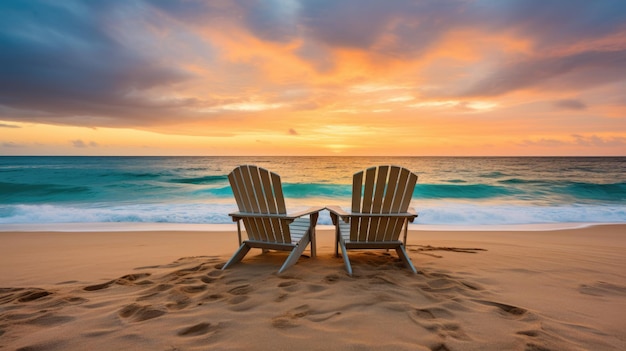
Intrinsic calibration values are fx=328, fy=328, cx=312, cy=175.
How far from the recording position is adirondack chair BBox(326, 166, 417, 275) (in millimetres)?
3656

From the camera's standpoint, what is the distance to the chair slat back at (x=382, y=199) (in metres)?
3.68

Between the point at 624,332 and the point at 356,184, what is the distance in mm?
2338

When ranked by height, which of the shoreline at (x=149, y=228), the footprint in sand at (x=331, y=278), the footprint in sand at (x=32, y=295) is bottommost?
the shoreline at (x=149, y=228)

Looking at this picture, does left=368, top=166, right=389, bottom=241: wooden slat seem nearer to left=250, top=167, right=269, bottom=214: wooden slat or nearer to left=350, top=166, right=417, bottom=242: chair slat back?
left=350, top=166, right=417, bottom=242: chair slat back

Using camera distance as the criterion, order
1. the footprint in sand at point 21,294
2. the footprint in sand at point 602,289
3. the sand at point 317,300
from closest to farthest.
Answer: the sand at point 317,300 < the footprint in sand at point 21,294 < the footprint in sand at point 602,289

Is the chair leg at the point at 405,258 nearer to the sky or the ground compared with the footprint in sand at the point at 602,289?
nearer to the sky

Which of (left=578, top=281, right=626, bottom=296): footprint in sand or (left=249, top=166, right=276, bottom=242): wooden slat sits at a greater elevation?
(left=249, top=166, right=276, bottom=242): wooden slat

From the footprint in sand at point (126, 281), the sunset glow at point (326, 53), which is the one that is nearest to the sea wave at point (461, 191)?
the sunset glow at point (326, 53)

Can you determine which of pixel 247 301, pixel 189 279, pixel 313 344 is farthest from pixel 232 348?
pixel 189 279

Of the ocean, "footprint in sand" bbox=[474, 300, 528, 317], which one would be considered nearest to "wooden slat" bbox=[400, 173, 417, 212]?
"footprint in sand" bbox=[474, 300, 528, 317]

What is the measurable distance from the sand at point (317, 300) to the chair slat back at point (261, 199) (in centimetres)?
43

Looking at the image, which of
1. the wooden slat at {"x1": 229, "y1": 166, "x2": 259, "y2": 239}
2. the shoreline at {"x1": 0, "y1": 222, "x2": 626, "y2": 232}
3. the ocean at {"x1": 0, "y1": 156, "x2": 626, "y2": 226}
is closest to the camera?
the wooden slat at {"x1": 229, "y1": 166, "x2": 259, "y2": 239}

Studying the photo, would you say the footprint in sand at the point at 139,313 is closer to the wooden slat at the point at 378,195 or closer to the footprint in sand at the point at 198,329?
the footprint in sand at the point at 198,329

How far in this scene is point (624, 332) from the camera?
213 cm
